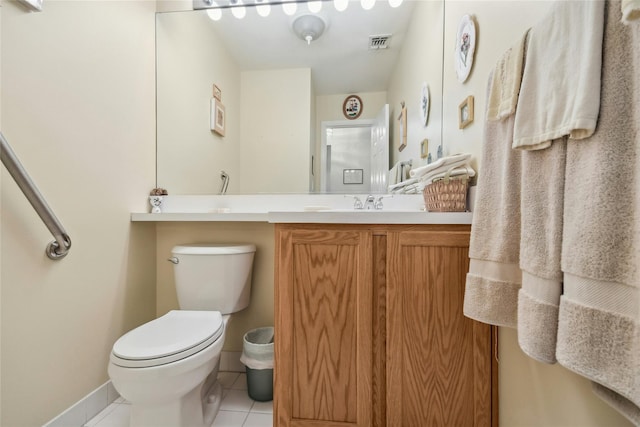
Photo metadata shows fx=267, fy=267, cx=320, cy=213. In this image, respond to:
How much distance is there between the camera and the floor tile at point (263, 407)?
126cm

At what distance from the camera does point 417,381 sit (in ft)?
3.06

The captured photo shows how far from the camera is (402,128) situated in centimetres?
163

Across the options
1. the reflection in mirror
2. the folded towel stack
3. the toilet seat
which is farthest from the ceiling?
the toilet seat

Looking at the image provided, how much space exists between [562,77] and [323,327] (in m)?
0.93

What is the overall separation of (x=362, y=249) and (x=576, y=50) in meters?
0.71

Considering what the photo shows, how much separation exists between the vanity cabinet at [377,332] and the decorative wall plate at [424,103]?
85 cm

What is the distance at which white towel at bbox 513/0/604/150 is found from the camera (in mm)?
438

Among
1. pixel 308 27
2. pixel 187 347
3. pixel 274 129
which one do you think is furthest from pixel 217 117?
pixel 187 347

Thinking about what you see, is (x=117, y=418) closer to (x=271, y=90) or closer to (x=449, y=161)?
(x=449, y=161)

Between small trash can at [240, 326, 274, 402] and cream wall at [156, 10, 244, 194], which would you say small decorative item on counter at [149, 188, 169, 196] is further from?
small trash can at [240, 326, 274, 402]

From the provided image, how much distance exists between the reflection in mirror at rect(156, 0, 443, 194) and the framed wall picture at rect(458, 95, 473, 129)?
416 millimetres

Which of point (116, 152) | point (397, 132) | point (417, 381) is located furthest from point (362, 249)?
point (116, 152)

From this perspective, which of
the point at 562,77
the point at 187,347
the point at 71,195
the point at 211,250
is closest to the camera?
the point at 562,77

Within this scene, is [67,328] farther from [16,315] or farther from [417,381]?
[417,381]
